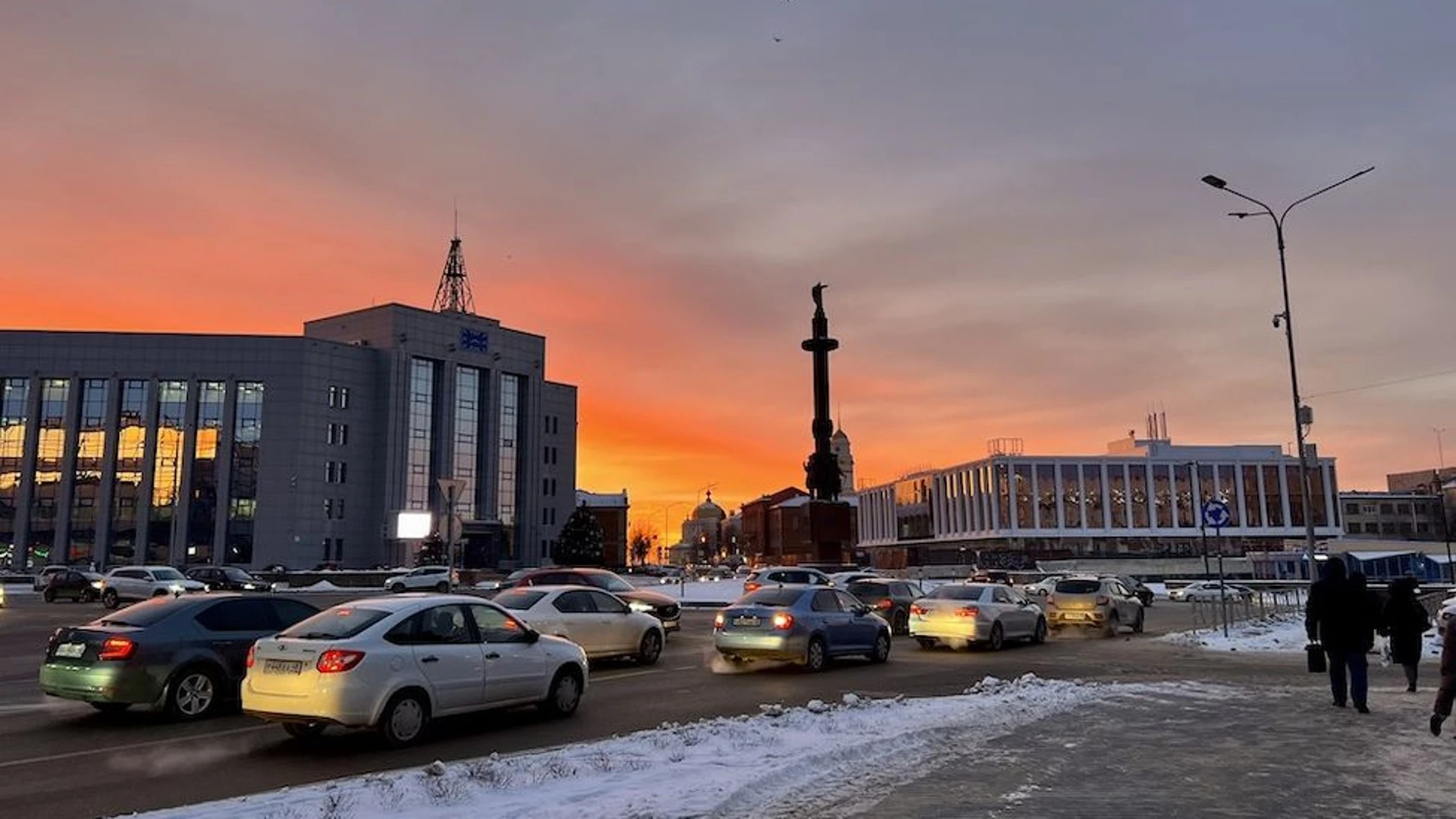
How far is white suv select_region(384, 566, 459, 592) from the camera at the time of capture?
55.4 m

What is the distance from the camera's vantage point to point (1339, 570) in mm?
12258

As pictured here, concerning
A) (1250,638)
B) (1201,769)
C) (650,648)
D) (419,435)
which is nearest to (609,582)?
(650,648)

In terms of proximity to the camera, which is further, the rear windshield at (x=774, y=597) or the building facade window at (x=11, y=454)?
the building facade window at (x=11, y=454)

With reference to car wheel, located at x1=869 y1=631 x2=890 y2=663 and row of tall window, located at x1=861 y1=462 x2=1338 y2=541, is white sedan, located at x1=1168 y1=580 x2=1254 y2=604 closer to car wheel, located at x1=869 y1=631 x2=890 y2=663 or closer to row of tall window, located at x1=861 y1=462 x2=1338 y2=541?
car wheel, located at x1=869 y1=631 x2=890 y2=663

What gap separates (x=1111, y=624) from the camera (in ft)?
90.4

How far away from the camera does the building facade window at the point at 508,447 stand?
102 meters

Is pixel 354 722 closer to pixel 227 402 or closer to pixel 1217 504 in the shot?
pixel 1217 504

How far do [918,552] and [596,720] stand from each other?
11215cm

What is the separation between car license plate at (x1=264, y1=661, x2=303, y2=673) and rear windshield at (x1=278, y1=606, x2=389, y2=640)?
301 mm

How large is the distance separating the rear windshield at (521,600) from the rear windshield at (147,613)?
5.82m

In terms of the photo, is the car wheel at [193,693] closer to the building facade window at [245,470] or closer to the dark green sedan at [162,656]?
the dark green sedan at [162,656]

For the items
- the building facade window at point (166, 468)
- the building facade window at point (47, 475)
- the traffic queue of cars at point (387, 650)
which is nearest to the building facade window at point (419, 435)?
the building facade window at point (166, 468)

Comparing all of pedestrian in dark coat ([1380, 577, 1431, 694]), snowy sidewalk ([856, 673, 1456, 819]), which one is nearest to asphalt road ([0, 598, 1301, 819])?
pedestrian in dark coat ([1380, 577, 1431, 694])

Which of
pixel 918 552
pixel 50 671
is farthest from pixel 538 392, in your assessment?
pixel 50 671
